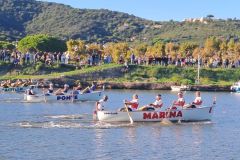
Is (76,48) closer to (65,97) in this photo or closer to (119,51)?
(119,51)

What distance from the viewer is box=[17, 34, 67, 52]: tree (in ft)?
447

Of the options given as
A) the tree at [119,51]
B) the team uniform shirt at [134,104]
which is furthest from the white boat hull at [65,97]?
the tree at [119,51]

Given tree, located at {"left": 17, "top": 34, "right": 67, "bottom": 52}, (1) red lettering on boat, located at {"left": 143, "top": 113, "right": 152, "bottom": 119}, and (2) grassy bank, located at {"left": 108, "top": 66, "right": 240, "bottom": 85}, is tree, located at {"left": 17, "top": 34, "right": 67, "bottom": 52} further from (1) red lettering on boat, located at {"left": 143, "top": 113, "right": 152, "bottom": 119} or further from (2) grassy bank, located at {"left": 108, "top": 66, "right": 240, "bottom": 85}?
(1) red lettering on boat, located at {"left": 143, "top": 113, "right": 152, "bottom": 119}

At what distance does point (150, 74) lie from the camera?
362 ft

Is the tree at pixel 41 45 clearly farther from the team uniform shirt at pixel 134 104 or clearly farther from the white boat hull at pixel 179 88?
the team uniform shirt at pixel 134 104

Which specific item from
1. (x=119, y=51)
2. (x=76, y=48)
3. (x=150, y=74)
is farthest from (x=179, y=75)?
(x=76, y=48)

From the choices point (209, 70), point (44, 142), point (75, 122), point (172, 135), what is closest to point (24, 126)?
point (75, 122)

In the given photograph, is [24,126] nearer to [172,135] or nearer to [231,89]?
[172,135]

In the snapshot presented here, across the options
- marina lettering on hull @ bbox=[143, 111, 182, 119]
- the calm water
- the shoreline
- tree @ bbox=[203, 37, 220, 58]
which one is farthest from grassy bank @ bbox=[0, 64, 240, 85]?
marina lettering on hull @ bbox=[143, 111, 182, 119]

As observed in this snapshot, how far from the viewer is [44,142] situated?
133 ft

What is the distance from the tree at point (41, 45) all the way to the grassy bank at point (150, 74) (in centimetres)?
2387

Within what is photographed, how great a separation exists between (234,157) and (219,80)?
7559 centimetres

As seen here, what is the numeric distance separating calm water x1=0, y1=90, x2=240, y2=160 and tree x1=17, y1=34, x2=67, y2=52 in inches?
3114

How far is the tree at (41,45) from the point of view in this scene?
447 ft
